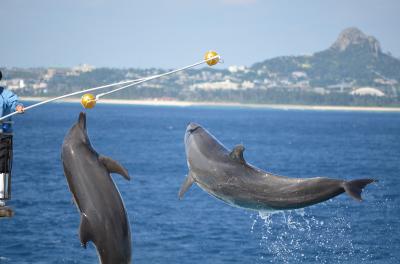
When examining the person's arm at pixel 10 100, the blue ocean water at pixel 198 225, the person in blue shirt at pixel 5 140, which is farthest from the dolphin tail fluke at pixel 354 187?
the person's arm at pixel 10 100

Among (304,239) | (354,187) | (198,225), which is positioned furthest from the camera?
(198,225)

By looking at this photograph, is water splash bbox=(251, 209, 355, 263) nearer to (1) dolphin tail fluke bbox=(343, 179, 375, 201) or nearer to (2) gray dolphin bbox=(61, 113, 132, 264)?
(1) dolphin tail fluke bbox=(343, 179, 375, 201)

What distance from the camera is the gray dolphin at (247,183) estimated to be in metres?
15.7

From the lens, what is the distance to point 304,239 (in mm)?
56031

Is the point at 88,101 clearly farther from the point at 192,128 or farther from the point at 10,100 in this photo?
the point at 10,100

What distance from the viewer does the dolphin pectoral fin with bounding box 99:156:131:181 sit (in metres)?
15.7

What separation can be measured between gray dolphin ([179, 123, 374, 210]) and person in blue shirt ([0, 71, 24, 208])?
194 inches

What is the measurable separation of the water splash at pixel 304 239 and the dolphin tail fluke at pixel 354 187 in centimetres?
2717

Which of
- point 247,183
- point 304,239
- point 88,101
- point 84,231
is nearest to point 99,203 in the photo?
point 84,231

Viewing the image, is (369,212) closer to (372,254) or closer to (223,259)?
(372,254)

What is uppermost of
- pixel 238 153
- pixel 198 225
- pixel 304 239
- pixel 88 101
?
pixel 88 101

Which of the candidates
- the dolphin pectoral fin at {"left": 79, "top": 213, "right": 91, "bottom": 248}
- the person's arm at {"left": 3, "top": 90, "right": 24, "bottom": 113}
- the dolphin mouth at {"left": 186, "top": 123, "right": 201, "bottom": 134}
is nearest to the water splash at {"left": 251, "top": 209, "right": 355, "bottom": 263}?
the person's arm at {"left": 3, "top": 90, "right": 24, "bottom": 113}

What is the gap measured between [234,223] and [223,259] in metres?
A: 14.2

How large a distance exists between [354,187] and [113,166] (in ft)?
14.6
